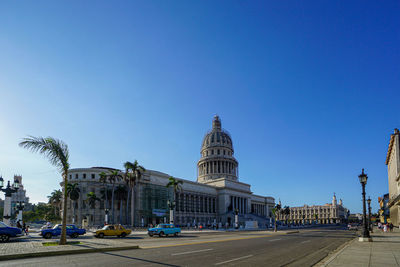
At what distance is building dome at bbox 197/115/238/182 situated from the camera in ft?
417

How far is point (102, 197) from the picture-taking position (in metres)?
71.1

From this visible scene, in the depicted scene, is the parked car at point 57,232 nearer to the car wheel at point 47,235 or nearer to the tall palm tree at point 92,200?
the car wheel at point 47,235

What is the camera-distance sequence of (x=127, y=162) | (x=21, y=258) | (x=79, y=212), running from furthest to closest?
(x=79, y=212)
(x=127, y=162)
(x=21, y=258)

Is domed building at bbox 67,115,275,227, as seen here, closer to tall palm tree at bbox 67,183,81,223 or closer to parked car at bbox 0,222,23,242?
tall palm tree at bbox 67,183,81,223

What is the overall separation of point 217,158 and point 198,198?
28.6m

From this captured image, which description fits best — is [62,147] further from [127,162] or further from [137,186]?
[137,186]

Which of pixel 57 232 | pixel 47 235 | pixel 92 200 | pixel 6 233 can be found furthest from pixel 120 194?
pixel 6 233

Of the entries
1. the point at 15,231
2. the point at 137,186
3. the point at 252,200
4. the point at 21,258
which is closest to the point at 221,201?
the point at 252,200

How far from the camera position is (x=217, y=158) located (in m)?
127

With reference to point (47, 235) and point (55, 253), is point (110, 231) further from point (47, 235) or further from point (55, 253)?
point (55, 253)

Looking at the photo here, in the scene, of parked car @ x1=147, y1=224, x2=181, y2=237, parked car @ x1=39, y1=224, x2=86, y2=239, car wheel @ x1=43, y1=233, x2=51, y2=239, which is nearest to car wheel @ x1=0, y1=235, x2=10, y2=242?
parked car @ x1=39, y1=224, x2=86, y2=239

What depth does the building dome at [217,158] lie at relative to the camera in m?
127

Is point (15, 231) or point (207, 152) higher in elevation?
point (207, 152)

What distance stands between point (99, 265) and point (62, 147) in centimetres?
1296
